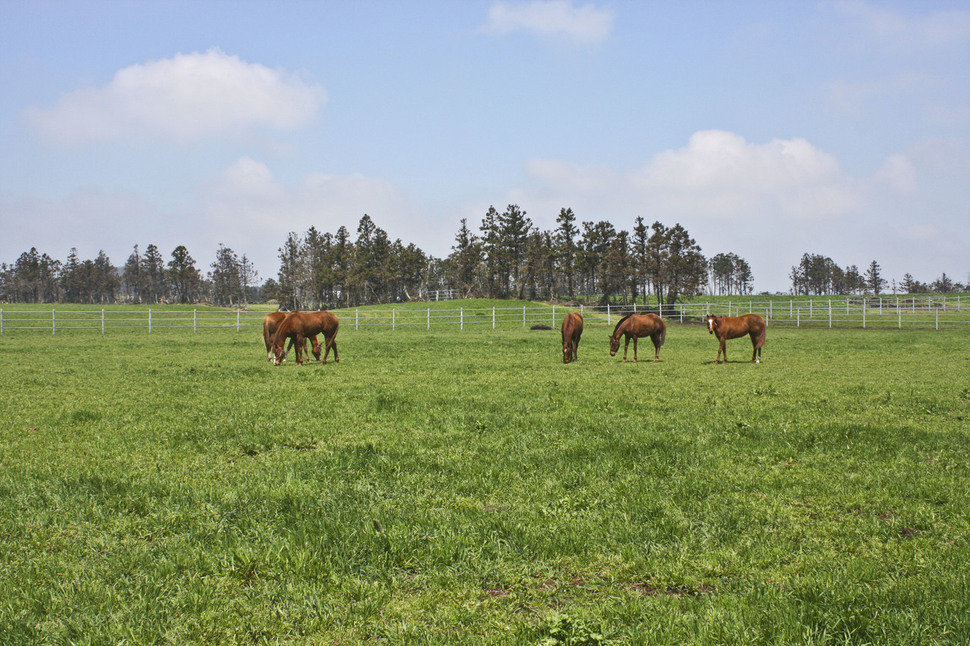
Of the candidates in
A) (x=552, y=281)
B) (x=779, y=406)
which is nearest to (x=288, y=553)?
(x=779, y=406)

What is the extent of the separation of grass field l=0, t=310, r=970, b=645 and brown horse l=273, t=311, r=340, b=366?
6.86 m

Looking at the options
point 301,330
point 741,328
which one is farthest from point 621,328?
point 301,330

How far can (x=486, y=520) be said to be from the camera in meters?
4.46

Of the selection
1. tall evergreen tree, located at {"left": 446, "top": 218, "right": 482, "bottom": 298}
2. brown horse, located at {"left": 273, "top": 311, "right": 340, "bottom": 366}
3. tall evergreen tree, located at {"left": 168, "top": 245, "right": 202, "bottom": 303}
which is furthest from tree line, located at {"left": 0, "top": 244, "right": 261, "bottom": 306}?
brown horse, located at {"left": 273, "top": 311, "right": 340, "bottom": 366}

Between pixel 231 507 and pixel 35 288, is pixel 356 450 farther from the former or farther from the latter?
pixel 35 288

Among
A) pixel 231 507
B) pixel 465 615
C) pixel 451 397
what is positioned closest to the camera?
pixel 465 615

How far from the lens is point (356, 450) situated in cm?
651

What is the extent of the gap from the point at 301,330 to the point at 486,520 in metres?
13.4

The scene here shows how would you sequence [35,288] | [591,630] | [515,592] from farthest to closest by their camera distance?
[35,288] → [515,592] → [591,630]

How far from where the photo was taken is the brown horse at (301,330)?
1664 cm

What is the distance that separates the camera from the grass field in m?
3.17

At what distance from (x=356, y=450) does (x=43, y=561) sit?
9.72 feet

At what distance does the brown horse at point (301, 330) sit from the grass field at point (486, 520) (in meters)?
6.86

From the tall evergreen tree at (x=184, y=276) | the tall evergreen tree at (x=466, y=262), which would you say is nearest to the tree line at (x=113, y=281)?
the tall evergreen tree at (x=184, y=276)
